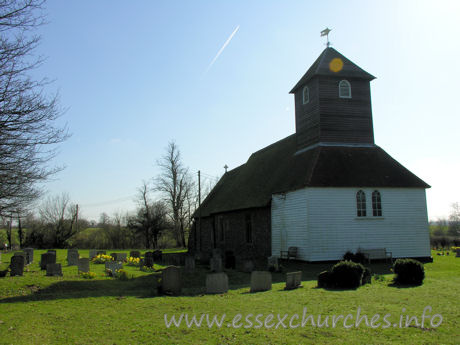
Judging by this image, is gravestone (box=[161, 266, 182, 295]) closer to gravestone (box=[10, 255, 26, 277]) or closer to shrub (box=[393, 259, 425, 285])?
gravestone (box=[10, 255, 26, 277])

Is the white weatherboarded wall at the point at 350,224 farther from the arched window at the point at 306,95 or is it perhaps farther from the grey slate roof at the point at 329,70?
the grey slate roof at the point at 329,70

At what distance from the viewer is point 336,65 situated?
23625mm

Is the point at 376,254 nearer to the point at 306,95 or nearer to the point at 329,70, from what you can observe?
the point at 306,95

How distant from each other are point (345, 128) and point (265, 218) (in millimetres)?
7508

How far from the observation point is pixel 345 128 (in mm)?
22734

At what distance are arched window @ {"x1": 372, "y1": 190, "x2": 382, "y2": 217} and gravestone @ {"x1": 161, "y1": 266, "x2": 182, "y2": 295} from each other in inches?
510

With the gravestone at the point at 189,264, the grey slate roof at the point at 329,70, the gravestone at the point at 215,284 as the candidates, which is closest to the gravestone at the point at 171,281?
the gravestone at the point at 215,284

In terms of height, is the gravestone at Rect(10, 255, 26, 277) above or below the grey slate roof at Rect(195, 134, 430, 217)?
below

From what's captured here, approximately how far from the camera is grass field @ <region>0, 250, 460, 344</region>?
267 inches

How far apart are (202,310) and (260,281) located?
376cm

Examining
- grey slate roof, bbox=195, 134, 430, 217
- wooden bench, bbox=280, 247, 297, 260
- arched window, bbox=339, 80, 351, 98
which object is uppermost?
arched window, bbox=339, 80, 351, 98

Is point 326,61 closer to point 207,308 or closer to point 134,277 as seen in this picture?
point 134,277

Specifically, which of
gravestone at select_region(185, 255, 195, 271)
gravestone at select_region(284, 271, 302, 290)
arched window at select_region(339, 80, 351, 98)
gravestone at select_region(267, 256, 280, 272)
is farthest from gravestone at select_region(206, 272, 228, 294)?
arched window at select_region(339, 80, 351, 98)

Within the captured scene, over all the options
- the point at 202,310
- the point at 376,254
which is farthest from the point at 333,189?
the point at 202,310
